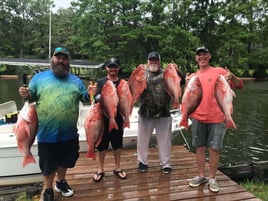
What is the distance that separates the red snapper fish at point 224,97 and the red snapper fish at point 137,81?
1.02 metres

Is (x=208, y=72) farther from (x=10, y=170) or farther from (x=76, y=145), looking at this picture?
(x=10, y=170)

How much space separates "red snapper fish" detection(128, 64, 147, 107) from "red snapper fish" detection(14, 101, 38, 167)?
1.36 meters

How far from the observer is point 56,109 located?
10.7 feet

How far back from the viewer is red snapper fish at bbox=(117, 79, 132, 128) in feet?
12.5

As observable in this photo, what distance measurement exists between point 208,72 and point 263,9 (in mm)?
36961

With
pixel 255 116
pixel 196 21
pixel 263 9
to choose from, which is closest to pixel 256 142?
pixel 255 116

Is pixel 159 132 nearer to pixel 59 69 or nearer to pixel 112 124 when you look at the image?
pixel 112 124

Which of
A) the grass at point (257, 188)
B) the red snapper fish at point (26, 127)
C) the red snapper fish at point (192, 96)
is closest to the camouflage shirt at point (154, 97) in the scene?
the red snapper fish at point (192, 96)

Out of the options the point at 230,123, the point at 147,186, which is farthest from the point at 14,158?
the point at 230,123

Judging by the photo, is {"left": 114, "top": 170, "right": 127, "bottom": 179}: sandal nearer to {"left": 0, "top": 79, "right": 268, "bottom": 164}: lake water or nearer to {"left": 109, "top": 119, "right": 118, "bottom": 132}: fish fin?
{"left": 109, "top": 119, "right": 118, "bottom": 132}: fish fin

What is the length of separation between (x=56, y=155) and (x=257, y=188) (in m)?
3.40

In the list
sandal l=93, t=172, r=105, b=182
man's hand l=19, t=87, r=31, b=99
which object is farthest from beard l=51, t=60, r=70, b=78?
sandal l=93, t=172, r=105, b=182

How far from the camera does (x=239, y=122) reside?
1248 cm

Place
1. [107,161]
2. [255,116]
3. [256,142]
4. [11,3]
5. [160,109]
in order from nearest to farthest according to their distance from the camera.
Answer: [160,109]
[107,161]
[256,142]
[255,116]
[11,3]
